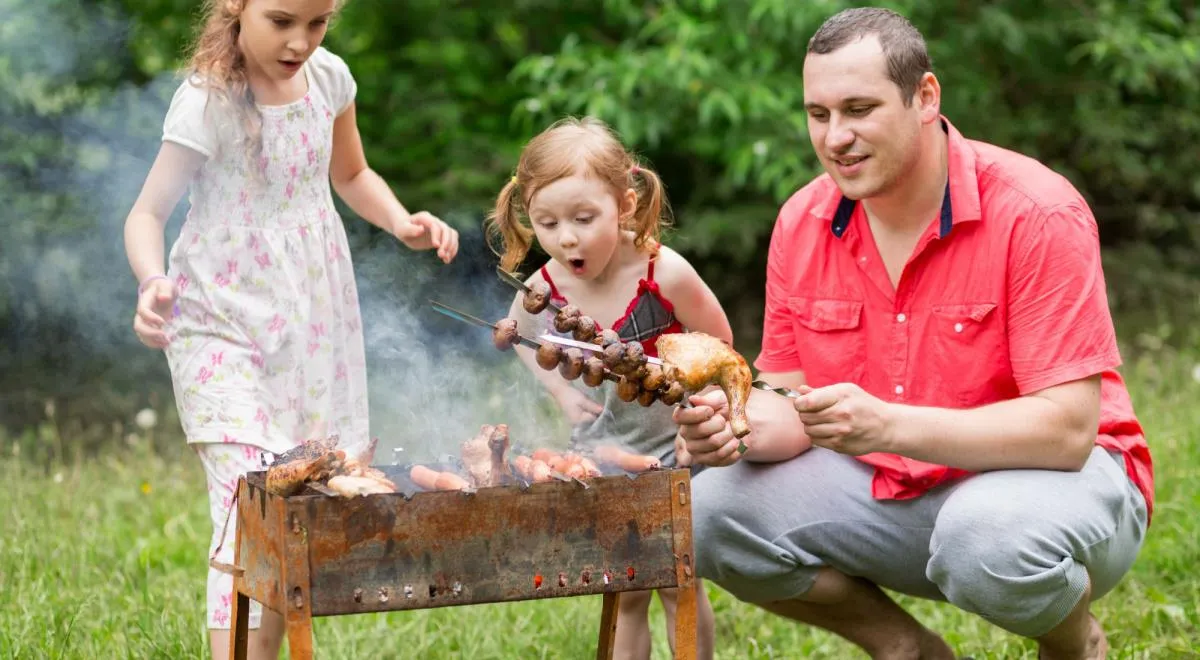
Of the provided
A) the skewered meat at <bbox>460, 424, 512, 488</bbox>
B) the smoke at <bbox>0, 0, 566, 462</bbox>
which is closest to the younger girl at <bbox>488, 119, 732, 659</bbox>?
the skewered meat at <bbox>460, 424, 512, 488</bbox>

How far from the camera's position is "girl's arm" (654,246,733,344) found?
3598mm

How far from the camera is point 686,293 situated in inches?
142

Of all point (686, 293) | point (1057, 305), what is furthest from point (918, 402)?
point (686, 293)

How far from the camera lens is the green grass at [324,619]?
391cm

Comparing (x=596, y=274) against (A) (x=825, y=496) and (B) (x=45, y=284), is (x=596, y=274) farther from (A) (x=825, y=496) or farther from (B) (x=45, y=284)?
(B) (x=45, y=284)

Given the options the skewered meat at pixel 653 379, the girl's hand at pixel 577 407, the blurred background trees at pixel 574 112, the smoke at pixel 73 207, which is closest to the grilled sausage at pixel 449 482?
the skewered meat at pixel 653 379

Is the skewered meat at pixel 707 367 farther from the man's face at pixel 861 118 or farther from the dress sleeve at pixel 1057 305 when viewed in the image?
the dress sleeve at pixel 1057 305

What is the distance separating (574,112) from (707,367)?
4873 millimetres

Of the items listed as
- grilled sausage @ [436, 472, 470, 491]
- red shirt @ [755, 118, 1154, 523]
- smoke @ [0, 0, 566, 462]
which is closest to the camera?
grilled sausage @ [436, 472, 470, 491]

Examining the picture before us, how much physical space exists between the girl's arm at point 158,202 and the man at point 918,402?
1.33m

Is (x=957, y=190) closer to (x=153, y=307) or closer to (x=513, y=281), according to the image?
(x=513, y=281)

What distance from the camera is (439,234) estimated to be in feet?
12.0

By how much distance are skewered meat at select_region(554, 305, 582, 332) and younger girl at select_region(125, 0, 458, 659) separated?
2.33 feet

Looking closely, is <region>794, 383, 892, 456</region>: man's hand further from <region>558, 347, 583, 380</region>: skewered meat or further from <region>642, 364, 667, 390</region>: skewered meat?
<region>558, 347, 583, 380</region>: skewered meat
